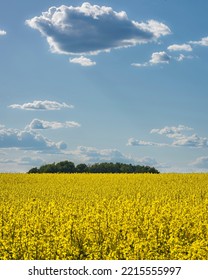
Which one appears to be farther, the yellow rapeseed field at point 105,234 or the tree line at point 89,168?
the tree line at point 89,168

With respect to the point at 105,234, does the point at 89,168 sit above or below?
above

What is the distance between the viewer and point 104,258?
35.8 feet

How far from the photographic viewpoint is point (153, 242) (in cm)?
1202

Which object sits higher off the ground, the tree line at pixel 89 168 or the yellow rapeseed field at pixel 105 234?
the tree line at pixel 89 168

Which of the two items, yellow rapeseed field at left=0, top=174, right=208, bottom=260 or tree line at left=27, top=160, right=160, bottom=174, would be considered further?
tree line at left=27, top=160, right=160, bottom=174

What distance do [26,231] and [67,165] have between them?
124 ft

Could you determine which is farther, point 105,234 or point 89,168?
point 89,168

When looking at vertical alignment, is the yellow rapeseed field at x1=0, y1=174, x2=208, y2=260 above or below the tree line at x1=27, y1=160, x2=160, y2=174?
below

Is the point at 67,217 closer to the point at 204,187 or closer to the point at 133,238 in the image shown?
the point at 133,238
